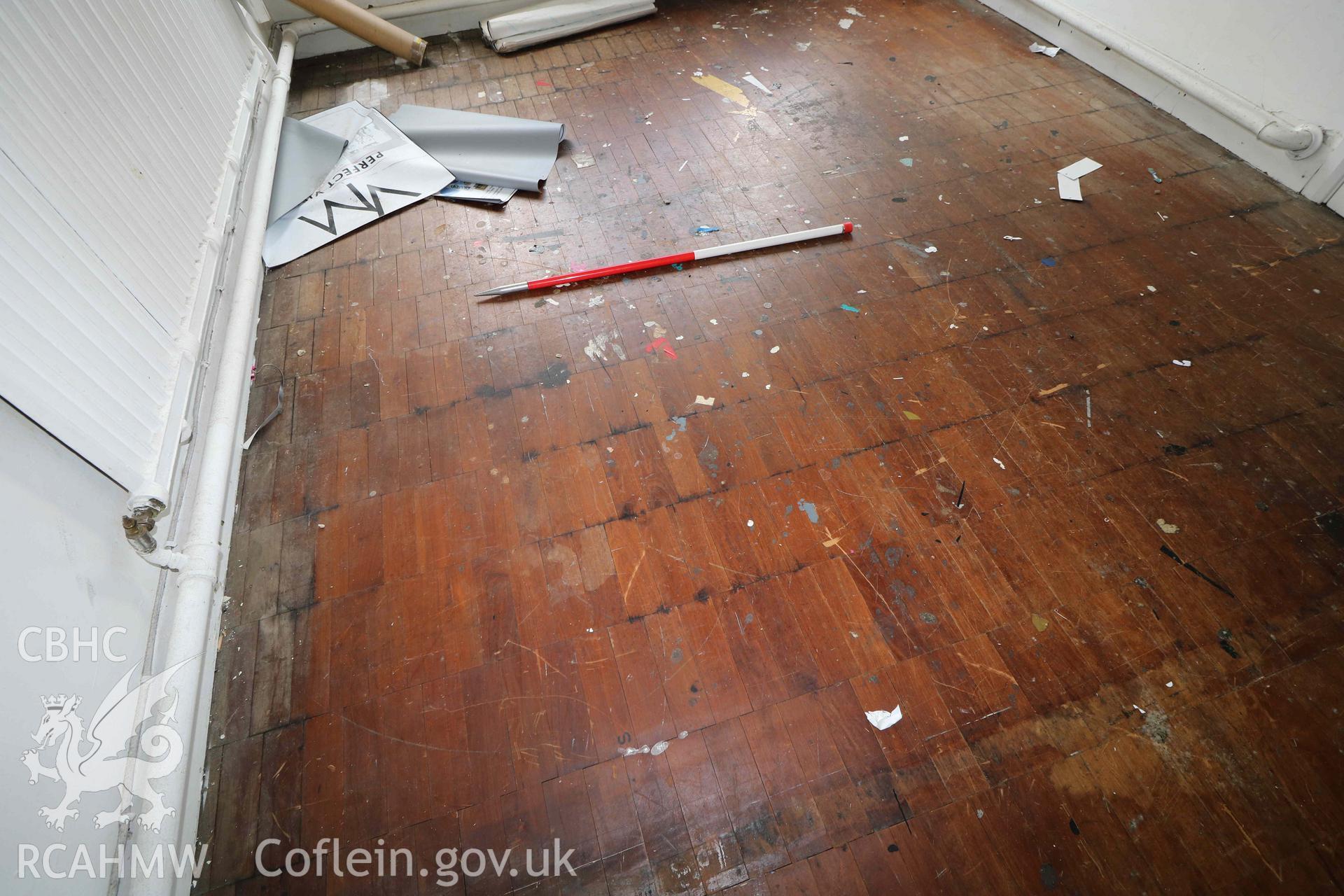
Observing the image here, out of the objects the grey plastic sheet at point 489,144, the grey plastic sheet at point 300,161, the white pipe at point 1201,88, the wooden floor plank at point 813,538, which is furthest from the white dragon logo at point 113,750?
the white pipe at point 1201,88

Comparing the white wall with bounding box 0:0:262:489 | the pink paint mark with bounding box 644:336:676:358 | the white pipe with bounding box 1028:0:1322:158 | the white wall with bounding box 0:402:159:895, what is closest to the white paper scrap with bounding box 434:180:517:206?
the white wall with bounding box 0:0:262:489

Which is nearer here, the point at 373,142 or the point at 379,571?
the point at 379,571

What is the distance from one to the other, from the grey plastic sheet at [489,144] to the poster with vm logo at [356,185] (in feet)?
0.21

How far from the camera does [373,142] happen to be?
2787 millimetres

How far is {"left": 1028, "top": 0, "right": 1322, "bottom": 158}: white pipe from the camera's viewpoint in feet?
7.77

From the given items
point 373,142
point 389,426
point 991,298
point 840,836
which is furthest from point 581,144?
point 840,836

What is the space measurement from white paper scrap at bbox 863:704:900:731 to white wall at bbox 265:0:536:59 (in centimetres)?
387

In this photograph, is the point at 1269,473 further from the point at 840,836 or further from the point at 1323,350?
the point at 840,836

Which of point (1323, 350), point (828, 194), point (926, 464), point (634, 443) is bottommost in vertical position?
point (634, 443)

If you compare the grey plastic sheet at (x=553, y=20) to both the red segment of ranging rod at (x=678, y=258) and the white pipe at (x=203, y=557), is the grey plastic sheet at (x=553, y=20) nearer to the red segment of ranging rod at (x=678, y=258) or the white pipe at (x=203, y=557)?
the white pipe at (x=203, y=557)

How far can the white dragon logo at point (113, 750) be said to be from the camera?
108 centimetres

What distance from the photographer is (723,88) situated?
3.15 metres

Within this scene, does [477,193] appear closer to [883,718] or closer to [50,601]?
[50,601]

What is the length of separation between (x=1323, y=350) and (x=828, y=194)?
166 cm
